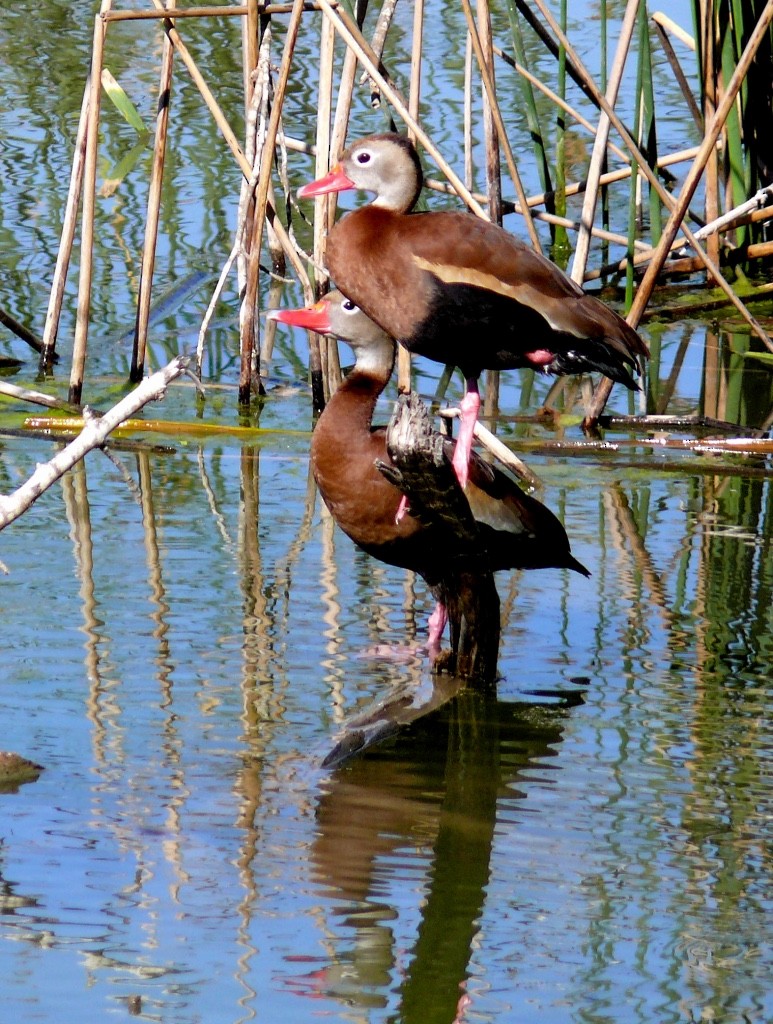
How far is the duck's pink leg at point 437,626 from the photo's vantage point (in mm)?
4977

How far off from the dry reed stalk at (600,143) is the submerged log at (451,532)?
228cm

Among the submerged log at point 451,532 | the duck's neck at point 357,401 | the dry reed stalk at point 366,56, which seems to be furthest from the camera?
the dry reed stalk at point 366,56

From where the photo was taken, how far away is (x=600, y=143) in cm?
707

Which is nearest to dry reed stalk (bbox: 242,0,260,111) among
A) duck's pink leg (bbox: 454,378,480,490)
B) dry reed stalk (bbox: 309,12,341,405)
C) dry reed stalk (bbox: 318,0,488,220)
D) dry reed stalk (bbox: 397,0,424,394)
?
dry reed stalk (bbox: 309,12,341,405)

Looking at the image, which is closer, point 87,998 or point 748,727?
point 87,998

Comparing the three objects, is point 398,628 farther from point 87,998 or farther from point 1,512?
point 87,998

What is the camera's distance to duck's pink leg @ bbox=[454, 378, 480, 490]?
475 centimetres

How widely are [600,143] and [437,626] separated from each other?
9.45ft

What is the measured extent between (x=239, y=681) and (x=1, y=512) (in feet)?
4.40

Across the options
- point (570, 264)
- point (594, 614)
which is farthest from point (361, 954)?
point (570, 264)

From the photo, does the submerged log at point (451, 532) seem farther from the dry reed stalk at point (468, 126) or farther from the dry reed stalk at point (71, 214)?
the dry reed stalk at point (468, 126)

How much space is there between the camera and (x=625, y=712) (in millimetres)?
4555

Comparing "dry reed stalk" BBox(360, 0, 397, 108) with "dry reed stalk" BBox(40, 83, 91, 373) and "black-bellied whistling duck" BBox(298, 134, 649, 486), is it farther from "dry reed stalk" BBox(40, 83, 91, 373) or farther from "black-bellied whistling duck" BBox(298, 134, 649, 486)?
"black-bellied whistling duck" BBox(298, 134, 649, 486)

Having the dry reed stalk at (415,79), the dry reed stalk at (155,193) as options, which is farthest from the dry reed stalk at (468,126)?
the dry reed stalk at (155,193)
